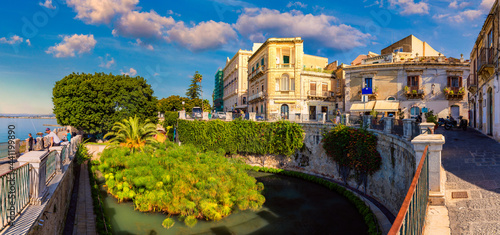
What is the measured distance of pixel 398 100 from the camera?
28453mm

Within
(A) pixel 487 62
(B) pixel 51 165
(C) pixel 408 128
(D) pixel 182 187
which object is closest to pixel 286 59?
(A) pixel 487 62

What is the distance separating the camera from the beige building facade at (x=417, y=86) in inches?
1093

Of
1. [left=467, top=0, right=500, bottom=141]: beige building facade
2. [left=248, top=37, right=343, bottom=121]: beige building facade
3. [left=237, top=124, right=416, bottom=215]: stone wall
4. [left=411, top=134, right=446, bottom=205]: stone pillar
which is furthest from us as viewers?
[left=248, top=37, right=343, bottom=121]: beige building facade

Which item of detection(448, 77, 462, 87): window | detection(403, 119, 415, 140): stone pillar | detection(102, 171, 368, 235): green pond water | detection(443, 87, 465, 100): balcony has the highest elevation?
detection(448, 77, 462, 87): window

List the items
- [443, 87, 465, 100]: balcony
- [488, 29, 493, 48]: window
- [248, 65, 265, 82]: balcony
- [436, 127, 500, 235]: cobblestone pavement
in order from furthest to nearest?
[248, 65, 265, 82]: balcony, [443, 87, 465, 100]: balcony, [488, 29, 493, 48]: window, [436, 127, 500, 235]: cobblestone pavement

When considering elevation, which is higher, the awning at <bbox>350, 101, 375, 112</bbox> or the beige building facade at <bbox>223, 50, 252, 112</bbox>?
the beige building facade at <bbox>223, 50, 252, 112</bbox>

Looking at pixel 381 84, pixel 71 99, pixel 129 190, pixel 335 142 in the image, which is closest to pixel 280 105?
pixel 381 84

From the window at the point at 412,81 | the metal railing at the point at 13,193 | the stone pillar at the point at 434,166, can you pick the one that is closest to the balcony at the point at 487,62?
the stone pillar at the point at 434,166

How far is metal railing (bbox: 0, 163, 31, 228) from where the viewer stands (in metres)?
4.95

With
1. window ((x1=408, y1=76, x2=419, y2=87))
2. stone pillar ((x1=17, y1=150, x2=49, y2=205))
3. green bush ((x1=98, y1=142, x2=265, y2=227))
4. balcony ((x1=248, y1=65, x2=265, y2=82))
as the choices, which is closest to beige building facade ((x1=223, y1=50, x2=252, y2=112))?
balcony ((x1=248, y1=65, x2=265, y2=82))

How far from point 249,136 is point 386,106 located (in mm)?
14928

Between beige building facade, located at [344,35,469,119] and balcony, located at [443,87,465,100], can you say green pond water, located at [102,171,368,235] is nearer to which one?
beige building facade, located at [344,35,469,119]

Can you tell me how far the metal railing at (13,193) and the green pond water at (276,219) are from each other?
25.3ft

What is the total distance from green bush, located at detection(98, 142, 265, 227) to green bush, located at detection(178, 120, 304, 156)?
6.72 metres
